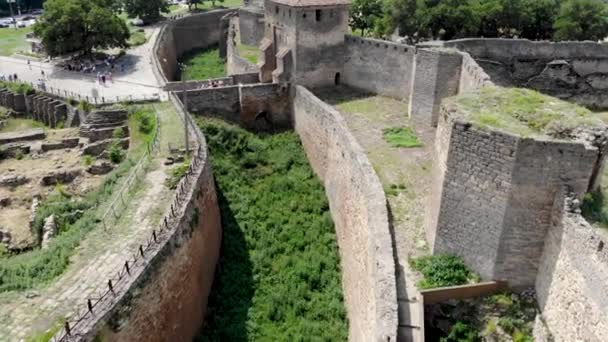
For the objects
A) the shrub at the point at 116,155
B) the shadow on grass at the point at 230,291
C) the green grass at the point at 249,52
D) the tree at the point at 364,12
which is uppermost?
the tree at the point at 364,12

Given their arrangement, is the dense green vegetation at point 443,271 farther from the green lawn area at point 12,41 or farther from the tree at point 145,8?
the tree at point 145,8

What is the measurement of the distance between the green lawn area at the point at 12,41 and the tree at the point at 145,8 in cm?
715

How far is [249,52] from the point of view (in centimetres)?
3216

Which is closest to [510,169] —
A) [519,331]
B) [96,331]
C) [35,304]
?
[519,331]

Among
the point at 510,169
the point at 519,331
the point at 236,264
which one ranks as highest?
the point at 510,169

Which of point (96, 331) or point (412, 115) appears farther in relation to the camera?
point (412, 115)

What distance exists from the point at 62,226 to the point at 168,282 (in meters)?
4.45

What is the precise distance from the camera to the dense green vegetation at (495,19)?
2902cm

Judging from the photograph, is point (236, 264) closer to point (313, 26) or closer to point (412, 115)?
point (412, 115)

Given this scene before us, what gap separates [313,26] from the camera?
23.1 meters

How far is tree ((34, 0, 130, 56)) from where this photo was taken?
28.5 metres

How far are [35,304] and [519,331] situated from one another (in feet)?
29.7

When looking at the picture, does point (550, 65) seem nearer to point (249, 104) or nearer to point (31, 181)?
point (249, 104)

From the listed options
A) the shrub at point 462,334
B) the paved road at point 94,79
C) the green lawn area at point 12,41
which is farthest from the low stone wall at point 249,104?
the green lawn area at point 12,41
